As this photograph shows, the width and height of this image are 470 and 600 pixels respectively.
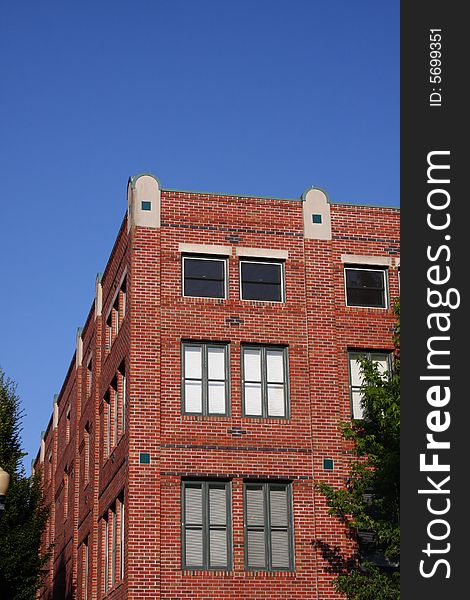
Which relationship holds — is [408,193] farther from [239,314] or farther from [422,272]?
A: [239,314]

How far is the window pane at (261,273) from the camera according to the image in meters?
29.8

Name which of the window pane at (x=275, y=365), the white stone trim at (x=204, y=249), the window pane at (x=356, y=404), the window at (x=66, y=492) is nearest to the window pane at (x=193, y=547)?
the window pane at (x=275, y=365)

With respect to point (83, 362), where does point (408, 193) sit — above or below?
below

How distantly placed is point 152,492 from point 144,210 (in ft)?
25.1

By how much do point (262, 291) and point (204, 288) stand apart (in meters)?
1.66

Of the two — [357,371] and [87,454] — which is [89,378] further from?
[357,371]

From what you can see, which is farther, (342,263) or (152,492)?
(342,263)

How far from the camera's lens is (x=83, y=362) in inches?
1625

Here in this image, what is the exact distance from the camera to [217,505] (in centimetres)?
2753

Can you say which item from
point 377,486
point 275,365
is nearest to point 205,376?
point 275,365

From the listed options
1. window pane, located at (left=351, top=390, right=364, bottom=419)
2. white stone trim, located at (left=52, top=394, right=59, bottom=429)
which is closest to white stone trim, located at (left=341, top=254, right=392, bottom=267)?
window pane, located at (left=351, top=390, right=364, bottom=419)

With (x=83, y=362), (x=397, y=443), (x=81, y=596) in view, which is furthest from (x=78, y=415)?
(x=397, y=443)

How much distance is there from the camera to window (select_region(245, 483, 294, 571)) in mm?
Answer: 27391

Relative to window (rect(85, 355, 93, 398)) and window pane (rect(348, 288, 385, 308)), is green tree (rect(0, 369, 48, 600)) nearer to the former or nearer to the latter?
window (rect(85, 355, 93, 398))
